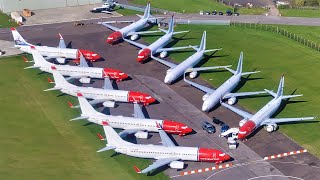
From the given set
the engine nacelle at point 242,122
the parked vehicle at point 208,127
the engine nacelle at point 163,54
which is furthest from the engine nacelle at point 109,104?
the engine nacelle at point 163,54

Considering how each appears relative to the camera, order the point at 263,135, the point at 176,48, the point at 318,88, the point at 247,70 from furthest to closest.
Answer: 1. the point at 176,48
2. the point at 247,70
3. the point at 318,88
4. the point at 263,135

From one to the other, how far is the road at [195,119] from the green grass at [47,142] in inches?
502

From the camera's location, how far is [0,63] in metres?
176

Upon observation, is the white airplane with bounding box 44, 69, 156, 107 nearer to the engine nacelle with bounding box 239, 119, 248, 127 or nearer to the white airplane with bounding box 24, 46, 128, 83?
the white airplane with bounding box 24, 46, 128, 83

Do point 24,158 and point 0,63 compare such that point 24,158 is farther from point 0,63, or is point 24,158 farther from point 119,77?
point 0,63

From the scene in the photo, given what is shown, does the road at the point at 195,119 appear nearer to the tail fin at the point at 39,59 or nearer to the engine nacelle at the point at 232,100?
the engine nacelle at the point at 232,100

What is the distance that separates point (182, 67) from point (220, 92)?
22.8m

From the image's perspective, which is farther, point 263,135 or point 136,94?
point 136,94

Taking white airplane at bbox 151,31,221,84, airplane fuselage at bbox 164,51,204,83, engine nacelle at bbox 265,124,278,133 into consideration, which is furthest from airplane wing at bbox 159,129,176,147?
white airplane at bbox 151,31,221,84

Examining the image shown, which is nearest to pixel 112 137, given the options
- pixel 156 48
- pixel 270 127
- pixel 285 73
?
pixel 270 127

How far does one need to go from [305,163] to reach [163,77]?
209 ft

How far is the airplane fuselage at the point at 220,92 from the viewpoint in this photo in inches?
5592

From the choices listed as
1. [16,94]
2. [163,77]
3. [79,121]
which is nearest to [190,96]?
[163,77]

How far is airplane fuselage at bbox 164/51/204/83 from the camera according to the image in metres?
160
